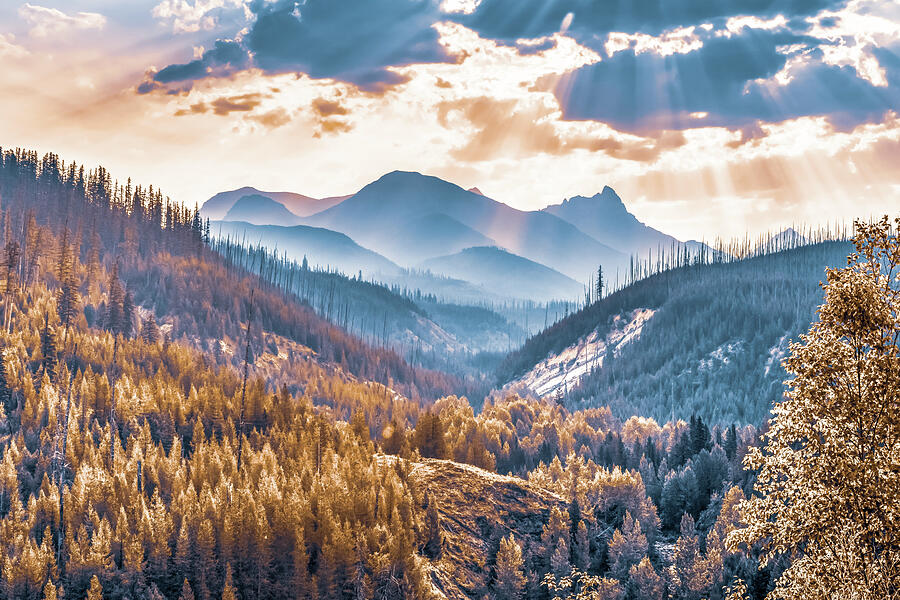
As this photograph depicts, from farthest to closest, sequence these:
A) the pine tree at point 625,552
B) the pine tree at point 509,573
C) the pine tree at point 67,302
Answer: the pine tree at point 67,302 → the pine tree at point 625,552 → the pine tree at point 509,573

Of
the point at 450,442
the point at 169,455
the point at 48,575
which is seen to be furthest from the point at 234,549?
the point at 450,442

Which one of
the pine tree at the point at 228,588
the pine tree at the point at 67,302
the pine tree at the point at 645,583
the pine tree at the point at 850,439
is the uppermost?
the pine tree at the point at 850,439

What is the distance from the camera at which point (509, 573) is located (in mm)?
93938

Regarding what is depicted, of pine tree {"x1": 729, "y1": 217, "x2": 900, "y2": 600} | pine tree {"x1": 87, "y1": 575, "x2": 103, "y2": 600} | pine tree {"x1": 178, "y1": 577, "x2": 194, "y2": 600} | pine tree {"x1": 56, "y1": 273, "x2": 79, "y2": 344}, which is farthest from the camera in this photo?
pine tree {"x1": 56, "y1": 273, "x2": 79, "y2": 344}

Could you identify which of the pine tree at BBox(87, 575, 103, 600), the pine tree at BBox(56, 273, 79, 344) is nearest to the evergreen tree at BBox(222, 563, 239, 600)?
the pine tree at BBox(87, 575, 103, 600)

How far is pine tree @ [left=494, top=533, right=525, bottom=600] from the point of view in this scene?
93000 mm

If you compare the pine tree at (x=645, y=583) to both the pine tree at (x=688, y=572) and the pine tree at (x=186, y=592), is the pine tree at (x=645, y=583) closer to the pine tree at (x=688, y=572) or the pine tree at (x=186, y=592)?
the pine tree at (x=688, y=572)

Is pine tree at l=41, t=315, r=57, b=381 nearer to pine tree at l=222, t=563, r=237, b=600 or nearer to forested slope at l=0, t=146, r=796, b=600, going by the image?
forested slope at l=0, t=146, r=796, b=600

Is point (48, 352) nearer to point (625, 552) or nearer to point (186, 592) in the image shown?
point (186, 592)

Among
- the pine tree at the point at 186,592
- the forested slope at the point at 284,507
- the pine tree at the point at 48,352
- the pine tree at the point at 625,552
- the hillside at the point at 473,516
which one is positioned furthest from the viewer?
the pine tree at the point at 48,352

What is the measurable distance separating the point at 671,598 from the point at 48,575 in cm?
7821

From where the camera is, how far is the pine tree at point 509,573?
9300cm

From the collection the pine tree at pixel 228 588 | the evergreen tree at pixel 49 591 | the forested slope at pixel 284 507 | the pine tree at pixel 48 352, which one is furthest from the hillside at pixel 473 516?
the pine tree at pixel 48 352

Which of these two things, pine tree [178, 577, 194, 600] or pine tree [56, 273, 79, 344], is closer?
pine tree [178, 577, 194, 600]
